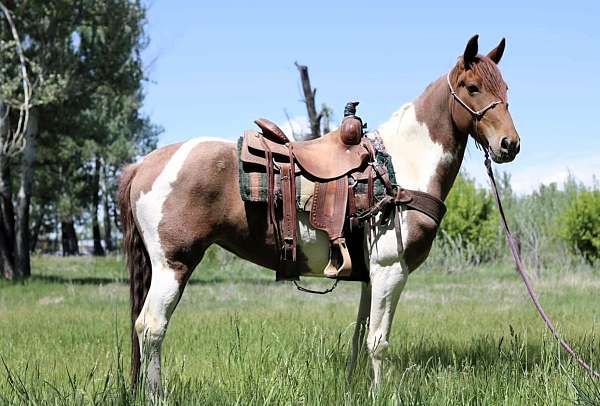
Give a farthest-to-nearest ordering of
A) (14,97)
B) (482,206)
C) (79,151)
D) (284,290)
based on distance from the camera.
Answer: (79,151) < (482,206) < (14,97) < (284,290)

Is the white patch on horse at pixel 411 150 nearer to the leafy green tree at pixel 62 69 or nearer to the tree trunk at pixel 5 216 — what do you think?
the leafy green tree at pixel 62 69

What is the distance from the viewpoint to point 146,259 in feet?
14.2

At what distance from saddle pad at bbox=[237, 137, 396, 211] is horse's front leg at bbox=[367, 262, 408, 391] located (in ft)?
1.57

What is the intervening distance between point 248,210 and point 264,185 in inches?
7.3

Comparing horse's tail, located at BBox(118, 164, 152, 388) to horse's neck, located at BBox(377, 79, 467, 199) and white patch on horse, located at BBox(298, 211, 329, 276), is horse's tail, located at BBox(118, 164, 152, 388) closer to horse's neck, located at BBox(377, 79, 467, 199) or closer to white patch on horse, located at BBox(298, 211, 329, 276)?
white patch on horse, located at BBox(298, 211, 329, 276)

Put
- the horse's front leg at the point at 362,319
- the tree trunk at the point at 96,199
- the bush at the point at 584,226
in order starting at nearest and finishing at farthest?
the horse's front leg at the point at 362,319 < the bush at the point at 584,226 < the tree trunk at the point at 96,199

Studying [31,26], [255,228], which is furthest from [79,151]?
[255,228]

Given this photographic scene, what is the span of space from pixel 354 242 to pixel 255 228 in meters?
0.64

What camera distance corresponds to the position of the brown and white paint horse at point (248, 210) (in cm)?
404

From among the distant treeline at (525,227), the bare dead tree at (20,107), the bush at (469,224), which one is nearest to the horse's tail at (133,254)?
the bare dead tree at (20,107)

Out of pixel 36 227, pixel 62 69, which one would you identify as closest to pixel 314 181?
pixel 62 69

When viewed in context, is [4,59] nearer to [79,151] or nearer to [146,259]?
[146,259]

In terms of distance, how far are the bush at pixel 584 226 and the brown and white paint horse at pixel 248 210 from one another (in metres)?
15.9

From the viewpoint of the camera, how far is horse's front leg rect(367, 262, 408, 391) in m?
4.11
